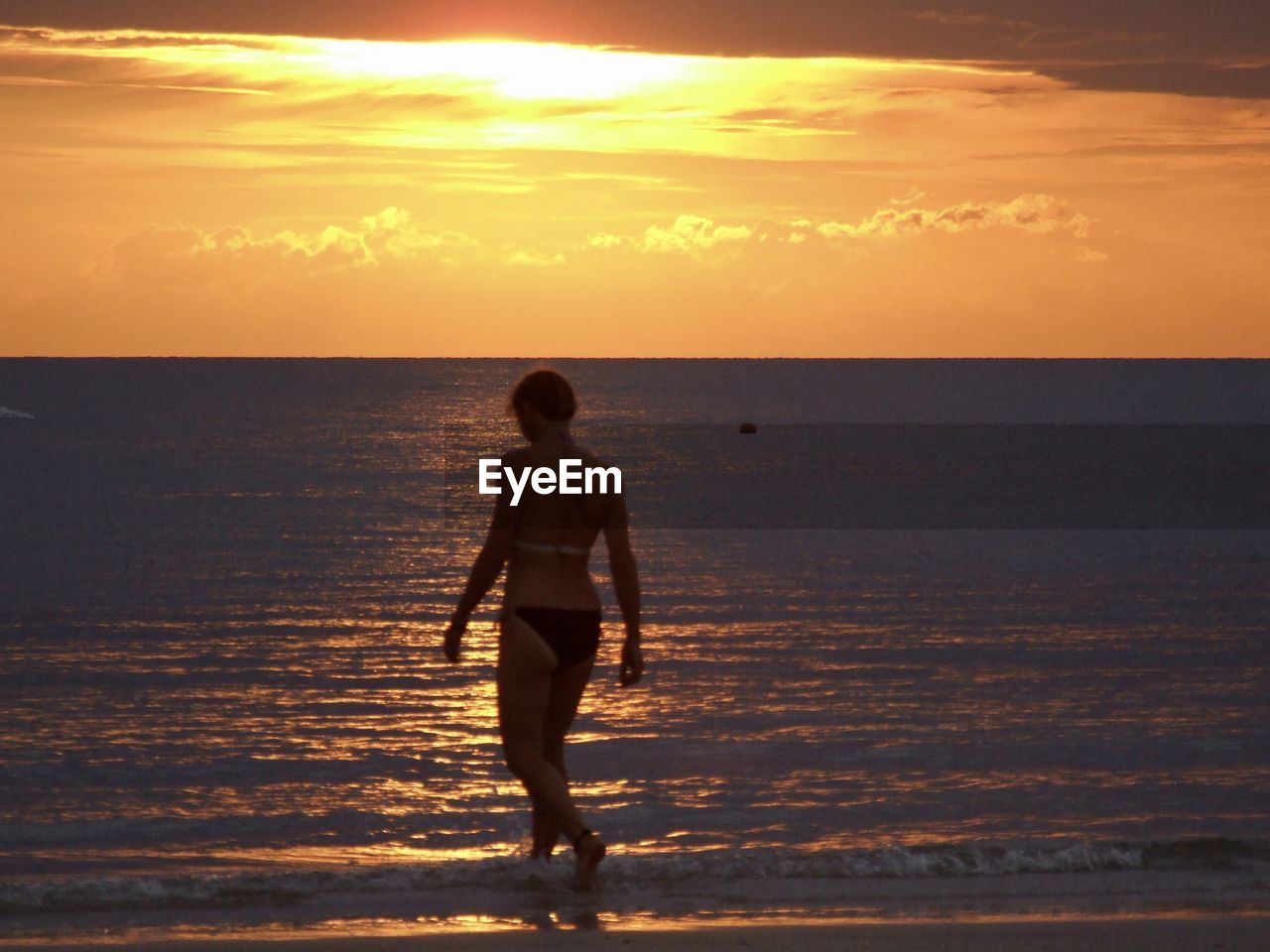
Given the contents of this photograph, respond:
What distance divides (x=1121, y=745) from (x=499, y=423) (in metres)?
82.8

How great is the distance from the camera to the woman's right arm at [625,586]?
6.39 metres

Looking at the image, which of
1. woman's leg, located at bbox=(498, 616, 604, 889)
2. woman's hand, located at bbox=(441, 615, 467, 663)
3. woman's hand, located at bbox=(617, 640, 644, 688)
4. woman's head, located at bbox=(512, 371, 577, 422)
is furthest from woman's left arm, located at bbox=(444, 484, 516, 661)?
woman's hand, located at bbox=(617, 640, 644, 688)

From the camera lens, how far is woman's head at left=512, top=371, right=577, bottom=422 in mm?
6391

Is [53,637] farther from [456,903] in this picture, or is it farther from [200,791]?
[456,903]

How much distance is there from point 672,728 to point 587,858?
15.7 feet

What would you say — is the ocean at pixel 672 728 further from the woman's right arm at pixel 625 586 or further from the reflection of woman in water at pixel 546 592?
the woman's right arm at pixel 625 586

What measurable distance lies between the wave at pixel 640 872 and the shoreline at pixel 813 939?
2.33 ft

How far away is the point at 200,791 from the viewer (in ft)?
30.7

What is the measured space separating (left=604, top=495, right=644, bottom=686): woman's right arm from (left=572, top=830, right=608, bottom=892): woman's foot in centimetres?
64

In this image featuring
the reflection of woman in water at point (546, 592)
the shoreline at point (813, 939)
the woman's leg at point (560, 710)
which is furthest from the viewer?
the woman's leg at point (560, 710)

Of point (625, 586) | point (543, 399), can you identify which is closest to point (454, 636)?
point (625, 586)

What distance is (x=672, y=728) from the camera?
36.7 feet

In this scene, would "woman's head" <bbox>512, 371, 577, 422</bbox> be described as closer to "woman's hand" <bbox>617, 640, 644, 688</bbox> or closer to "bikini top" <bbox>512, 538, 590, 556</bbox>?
"bikini top" <bbox>512, 538, 590, 556</bbox>

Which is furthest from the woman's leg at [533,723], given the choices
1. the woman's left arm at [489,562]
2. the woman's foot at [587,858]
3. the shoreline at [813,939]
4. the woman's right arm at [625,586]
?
the shoreline at [813,939]
